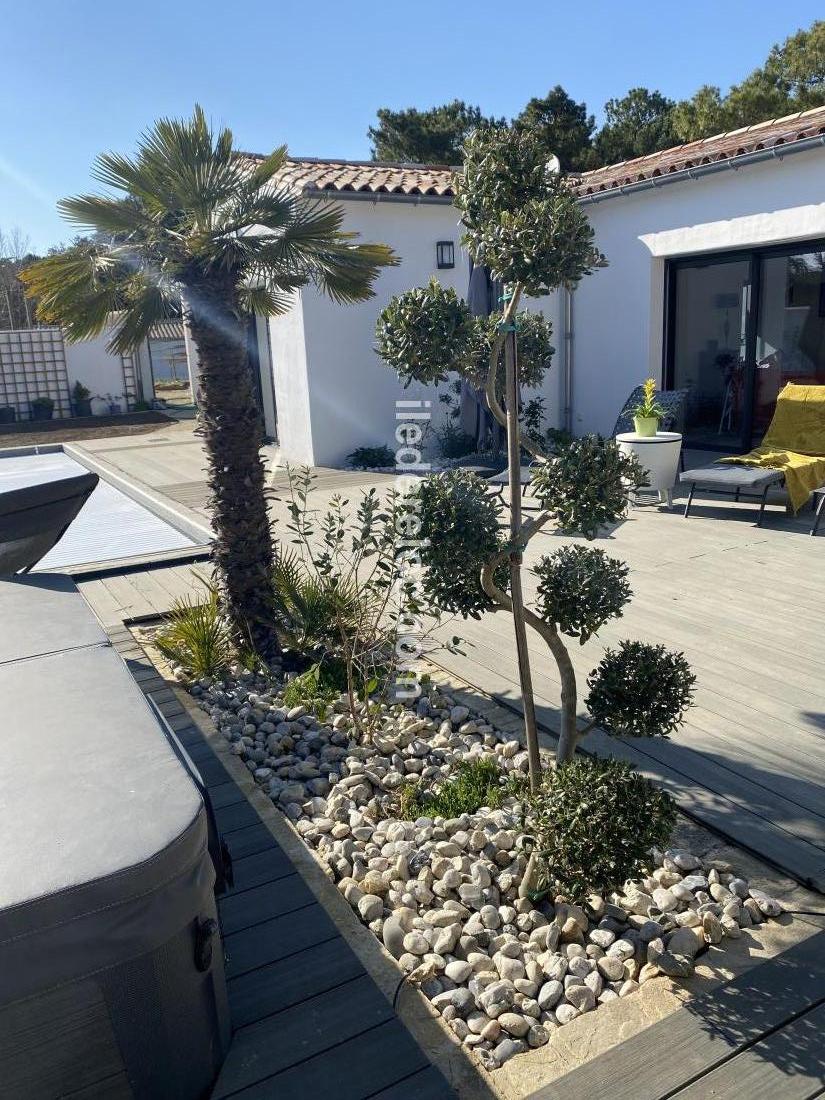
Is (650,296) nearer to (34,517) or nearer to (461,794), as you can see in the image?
(34,517)

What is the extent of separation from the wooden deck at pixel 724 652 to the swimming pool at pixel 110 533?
3.42ft

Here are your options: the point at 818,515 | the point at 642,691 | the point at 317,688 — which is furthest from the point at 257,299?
the point at 818,515

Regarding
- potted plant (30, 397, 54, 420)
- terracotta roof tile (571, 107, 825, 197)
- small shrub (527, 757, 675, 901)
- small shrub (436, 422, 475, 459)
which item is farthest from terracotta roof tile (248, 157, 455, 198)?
potted plant (30, 397, 54, 420)

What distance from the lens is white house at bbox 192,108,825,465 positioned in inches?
345

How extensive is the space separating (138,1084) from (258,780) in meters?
1.72

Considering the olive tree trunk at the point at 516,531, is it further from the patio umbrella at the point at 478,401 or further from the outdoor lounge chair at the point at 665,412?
the patio umbrella at the point at 478,401

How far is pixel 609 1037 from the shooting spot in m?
2.00

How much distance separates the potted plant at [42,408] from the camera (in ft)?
69.5

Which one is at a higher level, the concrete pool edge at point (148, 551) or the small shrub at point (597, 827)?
the small shrub at point (597, 827)

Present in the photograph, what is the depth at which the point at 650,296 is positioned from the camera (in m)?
9.99

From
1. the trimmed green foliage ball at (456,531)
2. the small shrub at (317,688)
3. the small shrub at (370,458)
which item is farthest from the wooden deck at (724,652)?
the small shrub at (370,458)

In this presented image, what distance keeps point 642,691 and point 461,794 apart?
0.84m

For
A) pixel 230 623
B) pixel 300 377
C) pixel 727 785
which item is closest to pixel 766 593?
pixel 727 785

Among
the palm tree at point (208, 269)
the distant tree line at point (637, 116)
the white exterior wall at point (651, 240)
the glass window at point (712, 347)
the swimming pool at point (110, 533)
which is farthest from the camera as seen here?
the distant tree line at point (637, 116)
